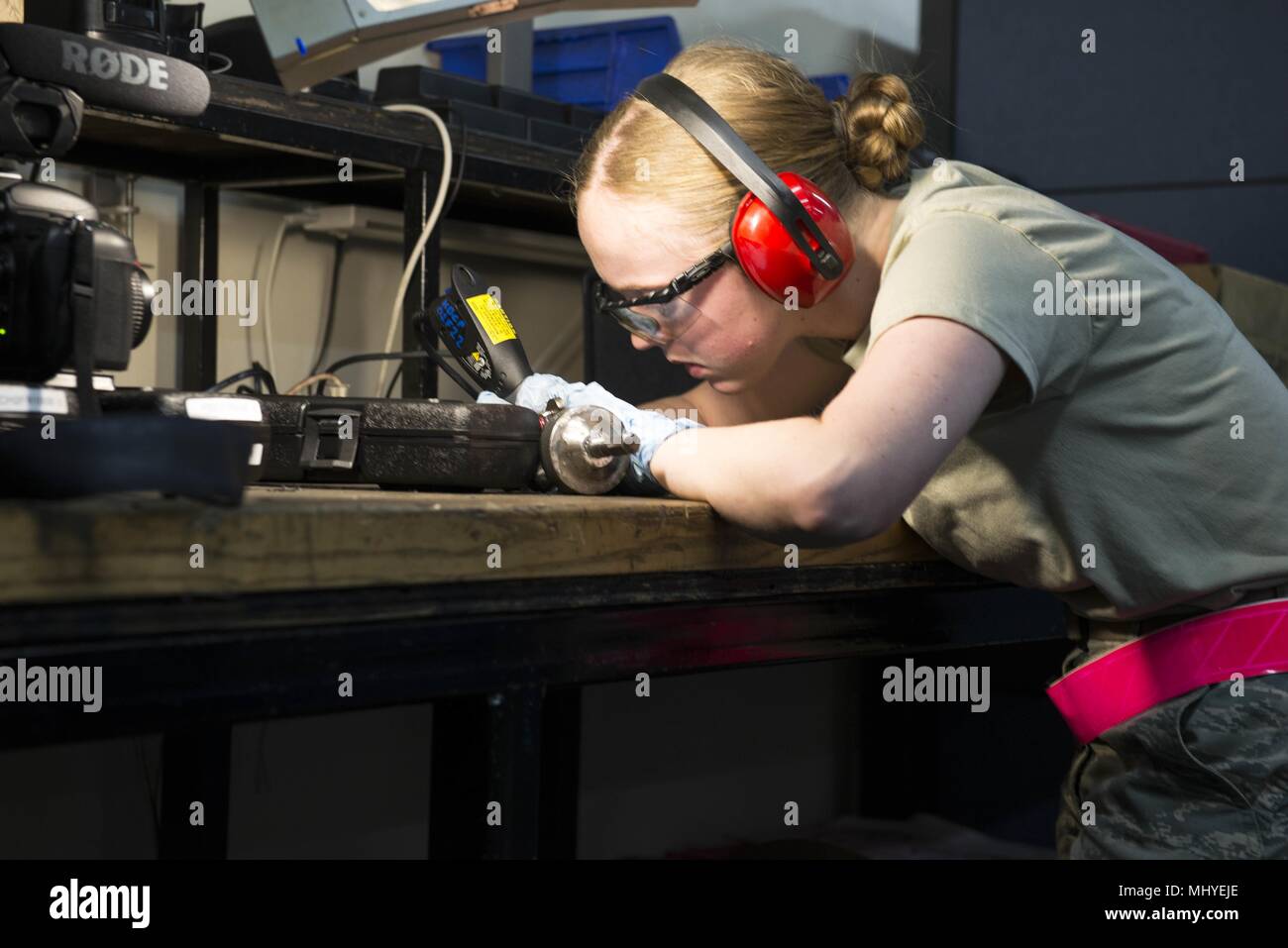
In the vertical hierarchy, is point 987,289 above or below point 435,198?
below

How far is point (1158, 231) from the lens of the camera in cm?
271

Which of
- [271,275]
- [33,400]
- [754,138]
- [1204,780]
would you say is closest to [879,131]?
[754,138]

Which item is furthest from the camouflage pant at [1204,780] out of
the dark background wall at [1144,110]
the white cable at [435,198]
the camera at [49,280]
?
the dark background wall at [1144,110]

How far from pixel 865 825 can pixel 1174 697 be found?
1.71m

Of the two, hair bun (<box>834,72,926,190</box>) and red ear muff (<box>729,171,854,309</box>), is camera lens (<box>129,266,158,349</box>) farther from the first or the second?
hair bun (<box>834,72,926,190</box>)

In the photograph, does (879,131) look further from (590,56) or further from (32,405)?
(590,56)

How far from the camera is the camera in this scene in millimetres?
623

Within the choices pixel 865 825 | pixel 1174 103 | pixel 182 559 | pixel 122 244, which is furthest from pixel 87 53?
pixel 1174 103

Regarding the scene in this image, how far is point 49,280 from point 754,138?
532 mm

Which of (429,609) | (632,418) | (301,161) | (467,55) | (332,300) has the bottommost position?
(429,609)

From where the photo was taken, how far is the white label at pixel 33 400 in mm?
623

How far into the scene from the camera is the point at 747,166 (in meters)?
0.94

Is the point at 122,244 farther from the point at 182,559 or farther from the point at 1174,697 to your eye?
the point at 1174,697

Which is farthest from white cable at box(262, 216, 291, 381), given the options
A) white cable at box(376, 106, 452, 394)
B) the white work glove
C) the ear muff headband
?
the ear muff headband
